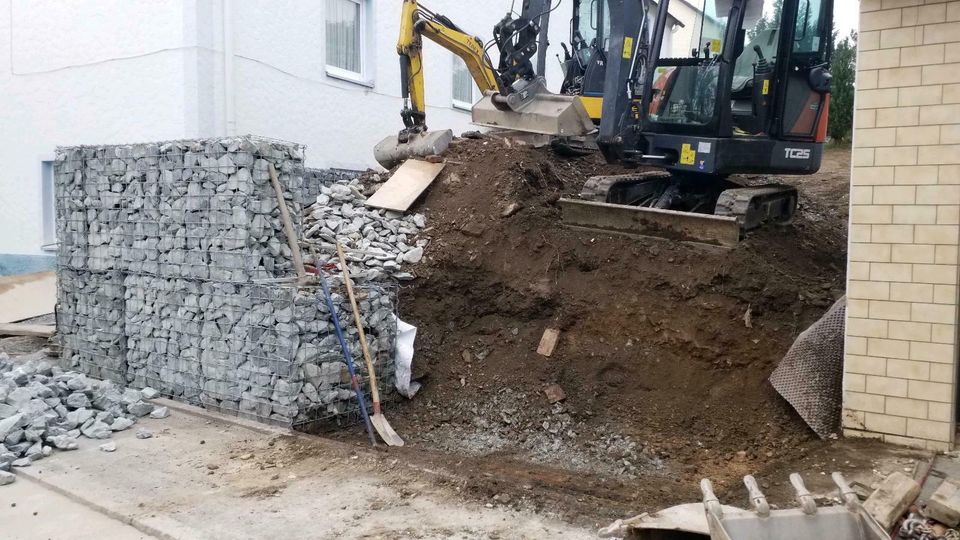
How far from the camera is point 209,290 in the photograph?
6.91 metres

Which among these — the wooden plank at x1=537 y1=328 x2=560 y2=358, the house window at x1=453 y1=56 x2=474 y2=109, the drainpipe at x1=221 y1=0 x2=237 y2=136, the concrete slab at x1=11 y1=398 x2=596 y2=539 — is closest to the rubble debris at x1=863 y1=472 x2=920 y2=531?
the concrete slab at x1=11 y1=398 x2=596 y2=539

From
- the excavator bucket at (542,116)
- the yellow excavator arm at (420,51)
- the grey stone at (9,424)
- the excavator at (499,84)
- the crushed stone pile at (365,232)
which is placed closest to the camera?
the grey stone at (9,424)

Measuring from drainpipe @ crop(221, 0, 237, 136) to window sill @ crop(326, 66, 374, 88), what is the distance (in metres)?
1.88

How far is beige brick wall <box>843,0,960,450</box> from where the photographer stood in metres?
5.12

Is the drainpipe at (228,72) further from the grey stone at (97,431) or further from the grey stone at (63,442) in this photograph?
the grey stone at (63,442)

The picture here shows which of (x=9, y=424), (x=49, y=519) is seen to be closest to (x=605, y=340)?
(x=49, y=519)

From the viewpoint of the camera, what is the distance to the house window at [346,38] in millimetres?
11797

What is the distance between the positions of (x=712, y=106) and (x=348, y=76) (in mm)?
5974

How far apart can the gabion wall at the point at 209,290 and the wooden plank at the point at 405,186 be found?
197 cm

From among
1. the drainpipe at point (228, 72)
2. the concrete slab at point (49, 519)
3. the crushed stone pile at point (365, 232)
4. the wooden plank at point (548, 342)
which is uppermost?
the drainpipe at point (228, 72)

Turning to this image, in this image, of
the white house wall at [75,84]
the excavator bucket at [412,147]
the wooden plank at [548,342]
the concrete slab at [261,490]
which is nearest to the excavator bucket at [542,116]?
the excavator bucket at [412,147]

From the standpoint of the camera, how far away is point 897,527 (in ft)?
13.3

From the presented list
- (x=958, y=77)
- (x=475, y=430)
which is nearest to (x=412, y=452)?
(x=475, y=430)

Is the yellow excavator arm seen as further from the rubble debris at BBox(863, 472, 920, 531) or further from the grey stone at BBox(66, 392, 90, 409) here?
the rubble debris at BBox(863, 472, 920, 531)
